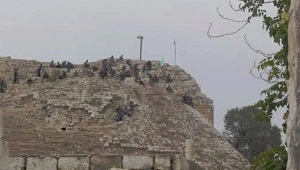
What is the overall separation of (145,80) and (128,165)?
37.8 m

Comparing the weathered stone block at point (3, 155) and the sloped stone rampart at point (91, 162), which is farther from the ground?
the weathered stone block at point (3, 155)

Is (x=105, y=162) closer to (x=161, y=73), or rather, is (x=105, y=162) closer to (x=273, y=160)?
(x=273, y=160)

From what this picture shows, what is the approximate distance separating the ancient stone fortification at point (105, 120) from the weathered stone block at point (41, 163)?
1859 cm

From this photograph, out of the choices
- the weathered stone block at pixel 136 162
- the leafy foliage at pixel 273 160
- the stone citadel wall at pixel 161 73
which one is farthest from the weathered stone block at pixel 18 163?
the stone citadel wall at pixel 161 73

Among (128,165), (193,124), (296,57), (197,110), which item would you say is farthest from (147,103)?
(296,57)

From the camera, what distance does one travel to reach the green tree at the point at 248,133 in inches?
2047

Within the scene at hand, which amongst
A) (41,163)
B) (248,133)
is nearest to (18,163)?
(41,163)

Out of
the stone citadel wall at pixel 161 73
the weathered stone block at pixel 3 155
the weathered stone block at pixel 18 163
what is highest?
the stone citadel wall at pixel 161 73

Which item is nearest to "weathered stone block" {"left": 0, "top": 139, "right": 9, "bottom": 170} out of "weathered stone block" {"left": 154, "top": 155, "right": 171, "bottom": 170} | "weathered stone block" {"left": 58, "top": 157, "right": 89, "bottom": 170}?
"weathered stone block" {"left": 58, "top": 157, "right": 89, "bottom": 170}

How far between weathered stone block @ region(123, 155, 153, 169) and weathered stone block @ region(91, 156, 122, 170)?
0.41 ft

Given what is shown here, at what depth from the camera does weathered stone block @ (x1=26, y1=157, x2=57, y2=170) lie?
38.5 feet

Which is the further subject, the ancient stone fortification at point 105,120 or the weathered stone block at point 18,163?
the ancient stone fortification at point 105,120

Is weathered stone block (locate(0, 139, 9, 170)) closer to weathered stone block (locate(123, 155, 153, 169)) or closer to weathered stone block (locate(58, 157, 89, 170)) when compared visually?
weathered stone block (locate(58, 157, 89, 170))

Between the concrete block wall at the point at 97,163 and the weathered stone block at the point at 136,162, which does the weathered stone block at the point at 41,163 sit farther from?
the weathered stone block at the point at 136,162
